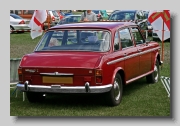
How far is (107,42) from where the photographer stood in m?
9.69

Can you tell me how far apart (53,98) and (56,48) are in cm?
115

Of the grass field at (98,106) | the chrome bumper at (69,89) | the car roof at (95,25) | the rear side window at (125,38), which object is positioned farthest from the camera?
the rear side window at (125,38)

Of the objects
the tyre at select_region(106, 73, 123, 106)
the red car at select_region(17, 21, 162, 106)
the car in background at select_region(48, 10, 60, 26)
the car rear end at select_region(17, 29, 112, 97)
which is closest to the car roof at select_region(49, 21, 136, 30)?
the red car at select_region(17, 21, 162, 106)

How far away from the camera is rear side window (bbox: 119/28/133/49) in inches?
405

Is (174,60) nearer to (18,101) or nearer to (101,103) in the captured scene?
(101,103)

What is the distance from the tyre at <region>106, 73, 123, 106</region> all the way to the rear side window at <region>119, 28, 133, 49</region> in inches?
34.5

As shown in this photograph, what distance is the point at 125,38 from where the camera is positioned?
10.5 meters

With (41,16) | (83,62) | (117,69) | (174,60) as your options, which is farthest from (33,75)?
(41,16)

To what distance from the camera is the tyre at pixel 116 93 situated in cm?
935

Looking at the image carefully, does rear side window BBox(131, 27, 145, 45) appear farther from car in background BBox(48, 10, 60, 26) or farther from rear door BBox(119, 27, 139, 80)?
car in background BBox(48, 10, 60, 26)

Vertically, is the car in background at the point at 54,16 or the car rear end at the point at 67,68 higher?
the car in background at the point at 54,16

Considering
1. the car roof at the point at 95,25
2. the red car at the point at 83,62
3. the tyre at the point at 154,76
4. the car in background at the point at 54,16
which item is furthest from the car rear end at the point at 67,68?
the car in background at the point at 54,16

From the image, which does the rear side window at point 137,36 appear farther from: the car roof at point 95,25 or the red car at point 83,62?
the car roof at point 95,25

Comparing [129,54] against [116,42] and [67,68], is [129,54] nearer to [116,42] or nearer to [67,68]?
[116,42]
